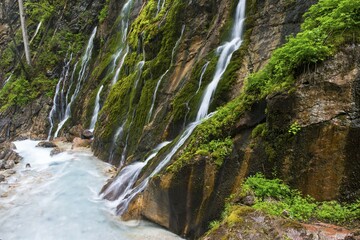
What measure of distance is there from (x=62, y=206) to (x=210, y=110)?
4718mm

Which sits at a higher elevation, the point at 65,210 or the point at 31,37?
the point at 31,37

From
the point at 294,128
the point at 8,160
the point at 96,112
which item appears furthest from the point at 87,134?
the point at 294,128

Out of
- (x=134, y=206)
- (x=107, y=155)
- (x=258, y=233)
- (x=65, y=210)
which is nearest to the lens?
(x=258, y=233)

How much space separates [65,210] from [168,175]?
3.62m

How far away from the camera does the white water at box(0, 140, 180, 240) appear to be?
25.8ft

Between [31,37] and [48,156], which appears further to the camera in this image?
[31,37]

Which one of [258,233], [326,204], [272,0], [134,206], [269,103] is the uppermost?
[272,0]

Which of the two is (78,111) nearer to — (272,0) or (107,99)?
(107,99)

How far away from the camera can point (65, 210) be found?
9.45m

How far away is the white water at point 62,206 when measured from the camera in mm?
7875

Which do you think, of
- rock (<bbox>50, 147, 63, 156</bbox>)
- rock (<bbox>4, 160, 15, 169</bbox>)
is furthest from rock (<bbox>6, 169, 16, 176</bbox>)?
rock (<bbox>50, 147, 63, 156</bbox>)

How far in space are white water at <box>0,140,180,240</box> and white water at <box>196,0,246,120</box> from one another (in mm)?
3212

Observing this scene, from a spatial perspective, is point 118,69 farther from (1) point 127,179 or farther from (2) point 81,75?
(1) point 127,179

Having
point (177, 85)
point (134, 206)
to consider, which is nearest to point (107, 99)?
point (177, 85)
